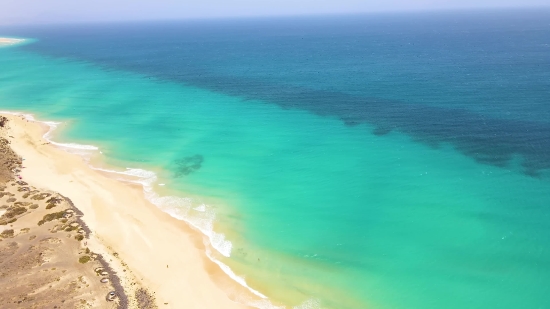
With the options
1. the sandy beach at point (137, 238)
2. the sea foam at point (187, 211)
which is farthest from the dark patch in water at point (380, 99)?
the sandy beach at point (137, 238)

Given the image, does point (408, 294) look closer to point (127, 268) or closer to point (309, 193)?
point (309, 193)

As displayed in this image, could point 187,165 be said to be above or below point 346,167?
below

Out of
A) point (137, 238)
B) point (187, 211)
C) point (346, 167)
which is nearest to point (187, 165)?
point (187, 211)

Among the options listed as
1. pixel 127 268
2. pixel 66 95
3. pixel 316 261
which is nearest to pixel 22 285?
A: pixel 127 268

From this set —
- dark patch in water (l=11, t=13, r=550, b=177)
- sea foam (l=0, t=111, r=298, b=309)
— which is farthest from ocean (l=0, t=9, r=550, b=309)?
dark patch in water (l=11, t=13, r=550, b=177)

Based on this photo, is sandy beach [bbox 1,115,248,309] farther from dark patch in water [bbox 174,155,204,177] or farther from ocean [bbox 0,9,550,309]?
dark patch in water [bbox 174,155,204,177]

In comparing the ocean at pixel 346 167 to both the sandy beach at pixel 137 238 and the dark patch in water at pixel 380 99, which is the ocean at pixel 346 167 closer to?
the dark patch in water at pixel 380 99

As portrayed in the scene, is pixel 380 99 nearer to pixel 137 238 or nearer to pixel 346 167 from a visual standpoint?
pixel 346 167
